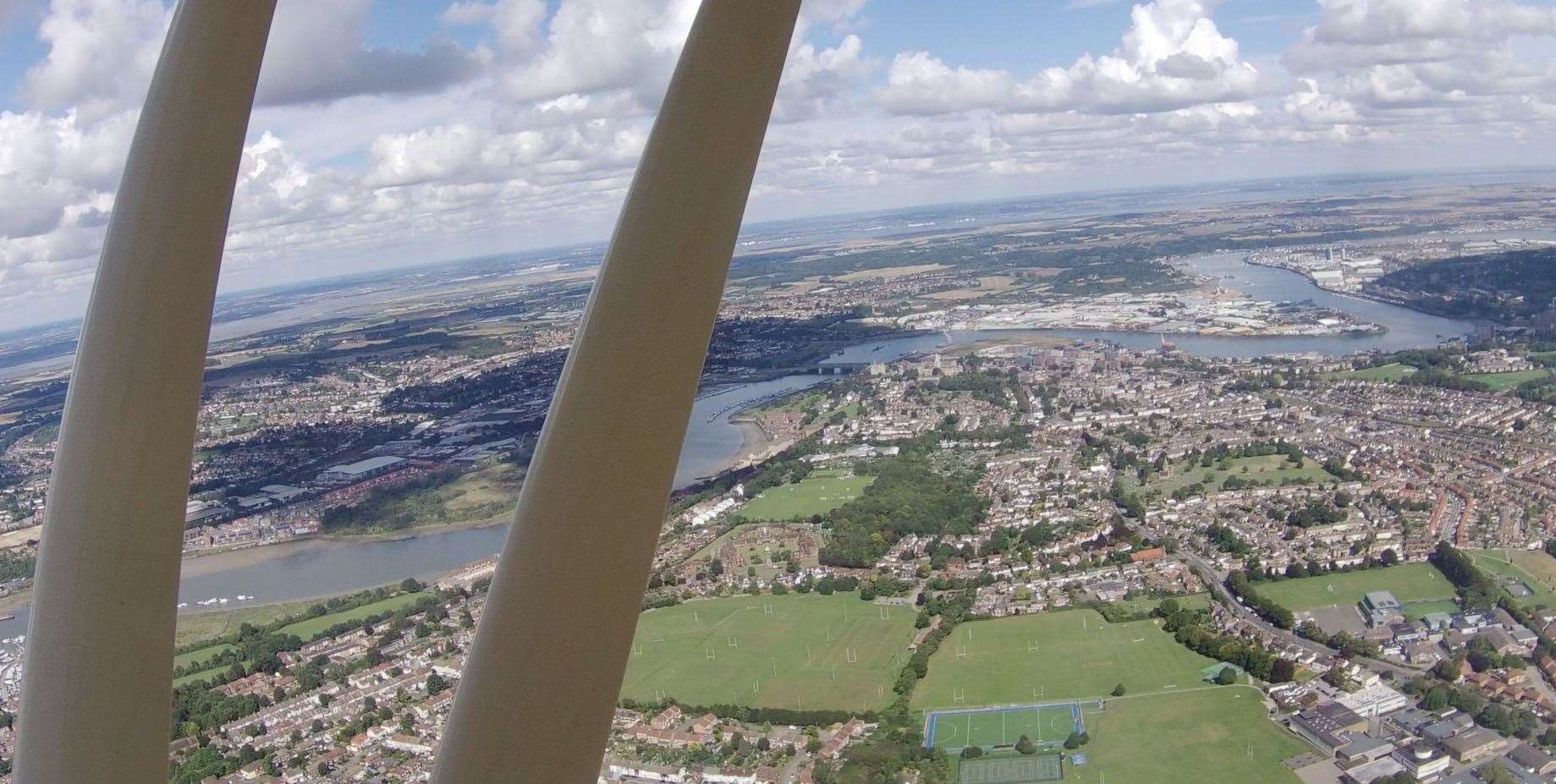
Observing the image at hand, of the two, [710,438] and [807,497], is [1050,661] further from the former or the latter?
[710,438]

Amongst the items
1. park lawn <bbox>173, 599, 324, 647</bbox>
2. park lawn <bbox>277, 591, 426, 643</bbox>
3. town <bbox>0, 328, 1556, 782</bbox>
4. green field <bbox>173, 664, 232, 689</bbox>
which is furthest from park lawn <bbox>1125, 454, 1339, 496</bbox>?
green field <bbox>173, 664, 232, 689</bbox>

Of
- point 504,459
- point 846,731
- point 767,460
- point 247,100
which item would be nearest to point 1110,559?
point 846,731

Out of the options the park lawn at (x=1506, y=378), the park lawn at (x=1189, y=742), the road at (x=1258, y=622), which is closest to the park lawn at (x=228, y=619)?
the park lawn at (x=1189, y=742)

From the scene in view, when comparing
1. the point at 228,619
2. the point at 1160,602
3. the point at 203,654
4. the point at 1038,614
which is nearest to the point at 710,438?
the point at 1038,614

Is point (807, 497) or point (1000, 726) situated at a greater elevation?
point (807, 497)

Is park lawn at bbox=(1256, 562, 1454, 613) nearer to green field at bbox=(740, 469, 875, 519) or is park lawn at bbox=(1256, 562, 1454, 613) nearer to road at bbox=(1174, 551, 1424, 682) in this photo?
road at bbox=(1174, 551, 1424, 682)

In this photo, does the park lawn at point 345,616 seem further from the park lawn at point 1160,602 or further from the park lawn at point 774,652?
the park lawn at point 1160,602

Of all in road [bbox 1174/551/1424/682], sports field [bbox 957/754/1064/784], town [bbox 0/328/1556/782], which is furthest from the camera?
road [bbox 1174/551/1424/682]
